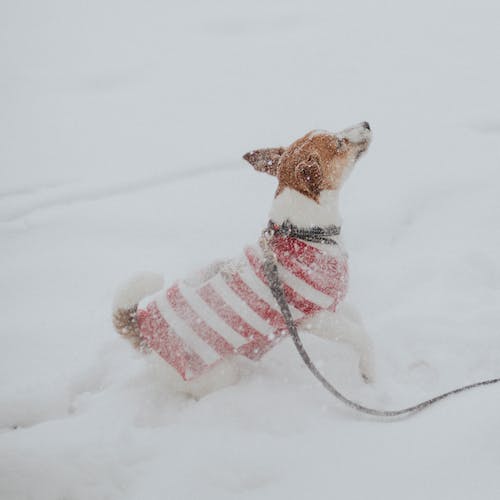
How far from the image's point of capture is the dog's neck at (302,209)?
1445 mm

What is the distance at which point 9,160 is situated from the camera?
321 cm

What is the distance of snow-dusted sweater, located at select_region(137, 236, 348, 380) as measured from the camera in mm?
1445

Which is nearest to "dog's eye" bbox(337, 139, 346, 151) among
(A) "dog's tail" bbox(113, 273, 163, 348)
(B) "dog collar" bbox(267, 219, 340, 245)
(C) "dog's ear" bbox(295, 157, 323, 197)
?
(C) "dog's ear" bbox(295, 157, 323, 197)

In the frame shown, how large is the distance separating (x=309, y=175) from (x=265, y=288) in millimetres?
393

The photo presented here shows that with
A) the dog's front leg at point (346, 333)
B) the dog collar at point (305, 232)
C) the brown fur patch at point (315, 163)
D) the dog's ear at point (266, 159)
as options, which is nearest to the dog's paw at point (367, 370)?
the dog's front leg at point (346, 333)

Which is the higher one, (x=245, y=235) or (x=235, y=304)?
(x=235, y=304)

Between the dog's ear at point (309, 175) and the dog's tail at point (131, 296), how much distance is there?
559 mm

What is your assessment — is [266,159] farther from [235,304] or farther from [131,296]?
[131,296]

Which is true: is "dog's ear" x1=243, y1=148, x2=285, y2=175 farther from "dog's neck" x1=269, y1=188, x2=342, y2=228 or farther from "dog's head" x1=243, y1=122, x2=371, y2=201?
"dog's neck" x1=269, y1=188, x2=342, y2=228

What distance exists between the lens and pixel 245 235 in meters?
2.39

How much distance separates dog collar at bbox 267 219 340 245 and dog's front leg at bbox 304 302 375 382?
0.87 feet

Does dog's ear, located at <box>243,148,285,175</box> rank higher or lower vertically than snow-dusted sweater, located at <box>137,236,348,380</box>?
higher

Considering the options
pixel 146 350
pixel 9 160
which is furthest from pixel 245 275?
pixel 9 160

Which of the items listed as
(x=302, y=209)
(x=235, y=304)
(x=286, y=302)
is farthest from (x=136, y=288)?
(x=302, y=209)
